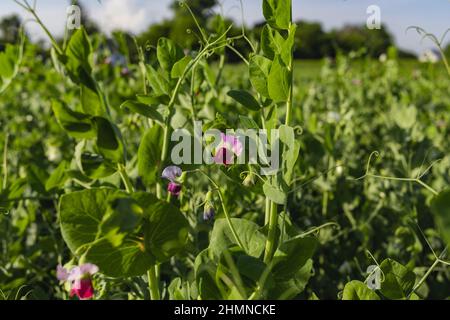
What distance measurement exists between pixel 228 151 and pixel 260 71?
0.35 ft

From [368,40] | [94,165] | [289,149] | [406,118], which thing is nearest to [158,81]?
[94,165]

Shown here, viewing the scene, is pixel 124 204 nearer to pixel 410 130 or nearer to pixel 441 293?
pixel 441 293

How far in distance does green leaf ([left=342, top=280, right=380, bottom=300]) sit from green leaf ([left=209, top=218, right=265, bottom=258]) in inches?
4.0

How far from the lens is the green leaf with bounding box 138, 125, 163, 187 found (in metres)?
0.69

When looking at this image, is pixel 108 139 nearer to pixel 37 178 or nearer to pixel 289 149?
pixel 289 149

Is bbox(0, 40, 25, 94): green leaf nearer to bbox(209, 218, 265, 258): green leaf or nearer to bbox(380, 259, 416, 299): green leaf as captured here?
bbox(209, 218, 265, 258): green leaf

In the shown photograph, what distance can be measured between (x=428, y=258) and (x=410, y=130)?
1.19 feet

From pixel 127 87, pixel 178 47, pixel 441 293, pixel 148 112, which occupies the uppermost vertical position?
pixel 127 87

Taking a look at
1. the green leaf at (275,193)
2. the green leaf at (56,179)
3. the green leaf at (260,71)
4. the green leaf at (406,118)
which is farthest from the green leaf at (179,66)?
the green leaf at (406,118)

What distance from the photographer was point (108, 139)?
0.68 m

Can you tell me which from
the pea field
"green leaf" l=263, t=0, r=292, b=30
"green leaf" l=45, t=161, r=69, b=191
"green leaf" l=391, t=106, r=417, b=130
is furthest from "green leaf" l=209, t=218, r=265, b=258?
"green leaf" l=391, t=106, r=417, b=130

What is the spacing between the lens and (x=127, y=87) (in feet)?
6.40
